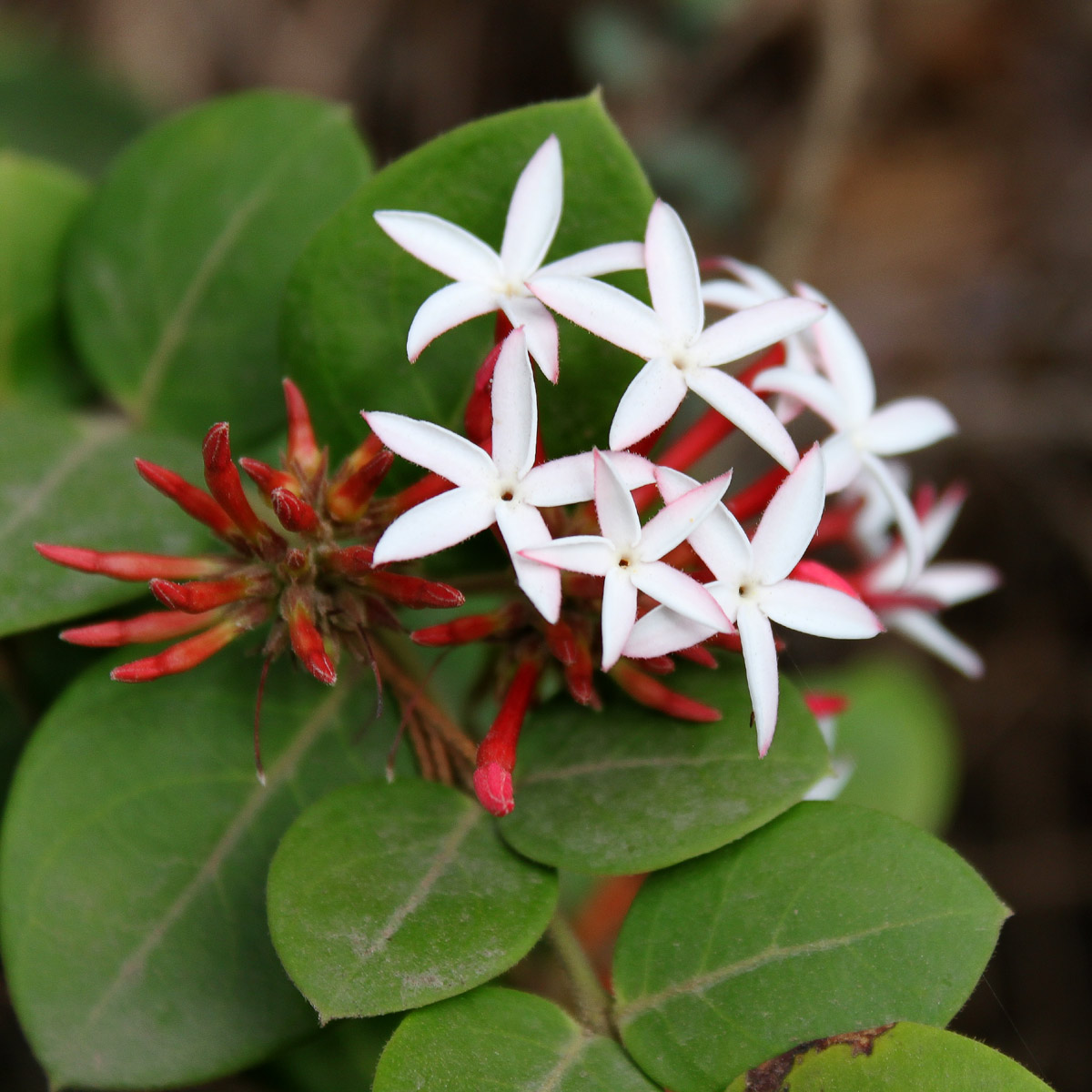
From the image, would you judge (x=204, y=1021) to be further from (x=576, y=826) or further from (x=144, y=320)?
(x=144, y=320)

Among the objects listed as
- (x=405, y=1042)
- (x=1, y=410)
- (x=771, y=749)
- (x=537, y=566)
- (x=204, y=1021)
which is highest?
(x=537, y=566)

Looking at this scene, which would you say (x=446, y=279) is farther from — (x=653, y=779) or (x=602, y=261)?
(x=653, y=779)

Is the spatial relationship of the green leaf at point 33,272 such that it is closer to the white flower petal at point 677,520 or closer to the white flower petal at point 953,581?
the white flower petal at point 677,520

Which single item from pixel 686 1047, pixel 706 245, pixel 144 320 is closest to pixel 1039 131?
pixel 706 245

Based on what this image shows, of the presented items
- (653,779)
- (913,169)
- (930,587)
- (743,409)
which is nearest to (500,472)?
(743,409)

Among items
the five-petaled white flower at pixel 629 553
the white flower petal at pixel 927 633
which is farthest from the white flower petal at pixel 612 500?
the white flower petal at pixel 927 633

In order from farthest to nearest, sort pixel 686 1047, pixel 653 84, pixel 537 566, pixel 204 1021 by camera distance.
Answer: pixel 653 84, pixel 204 1021, pixel 686 1047, pixel 537 566

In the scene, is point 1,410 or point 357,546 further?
point 1,410
